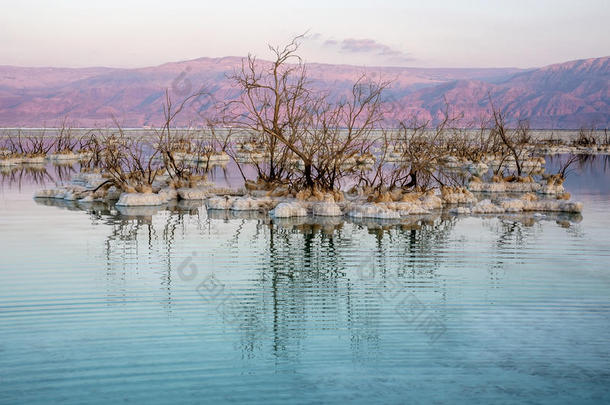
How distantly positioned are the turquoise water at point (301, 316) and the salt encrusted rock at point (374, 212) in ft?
6.86

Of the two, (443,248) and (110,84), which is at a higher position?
(110,84)

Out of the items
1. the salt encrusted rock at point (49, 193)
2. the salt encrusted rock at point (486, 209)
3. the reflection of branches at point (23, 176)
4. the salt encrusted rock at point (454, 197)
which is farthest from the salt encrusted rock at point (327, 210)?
the reflection of branches at point (23, 176)

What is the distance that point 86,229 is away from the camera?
13641 mm

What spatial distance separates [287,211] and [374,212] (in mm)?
2028

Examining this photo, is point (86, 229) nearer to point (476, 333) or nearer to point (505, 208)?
point (476, 333)

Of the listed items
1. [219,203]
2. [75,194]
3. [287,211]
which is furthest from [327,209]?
[75,194]

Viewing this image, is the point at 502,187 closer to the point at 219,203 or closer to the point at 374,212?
the point at 374,212

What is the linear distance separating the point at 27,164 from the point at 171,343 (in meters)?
29.1

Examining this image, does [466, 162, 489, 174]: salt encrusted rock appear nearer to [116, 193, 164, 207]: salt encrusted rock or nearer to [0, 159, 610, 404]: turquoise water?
[116, 193, 164, 207]: salt encrusted rock

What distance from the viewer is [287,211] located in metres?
15.7

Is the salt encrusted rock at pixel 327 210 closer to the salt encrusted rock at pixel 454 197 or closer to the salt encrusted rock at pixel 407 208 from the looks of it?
the salt encrusted rock at pixel 407 208

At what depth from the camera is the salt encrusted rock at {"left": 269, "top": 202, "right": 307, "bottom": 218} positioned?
15.7 meters

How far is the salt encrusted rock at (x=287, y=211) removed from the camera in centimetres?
1566

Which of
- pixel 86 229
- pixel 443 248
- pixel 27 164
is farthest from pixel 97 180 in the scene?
pixel 443 248
